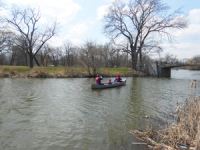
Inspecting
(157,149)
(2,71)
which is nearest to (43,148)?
(157,149)

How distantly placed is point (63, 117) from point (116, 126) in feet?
8.98

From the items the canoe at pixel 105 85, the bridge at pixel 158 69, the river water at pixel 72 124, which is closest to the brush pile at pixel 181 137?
the river water at pixel 72 124

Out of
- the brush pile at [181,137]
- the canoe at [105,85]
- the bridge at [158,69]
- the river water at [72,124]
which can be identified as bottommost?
the river water at [72,124]

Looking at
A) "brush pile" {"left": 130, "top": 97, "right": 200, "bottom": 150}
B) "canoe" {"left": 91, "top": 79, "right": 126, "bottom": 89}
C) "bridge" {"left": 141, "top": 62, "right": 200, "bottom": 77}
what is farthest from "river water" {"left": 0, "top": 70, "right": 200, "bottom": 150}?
"bridge" {"left": 141, "top": 62, "right": 200, "bottom": 77}

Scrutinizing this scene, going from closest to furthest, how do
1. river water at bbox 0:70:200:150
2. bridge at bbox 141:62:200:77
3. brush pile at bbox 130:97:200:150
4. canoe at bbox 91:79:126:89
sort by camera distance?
brush pile at bbox 130:97:200:150
river water at bbox 0:70:200:150
canoe at bbox 91:79:126:89
bridge at bbox 141:62:200:77

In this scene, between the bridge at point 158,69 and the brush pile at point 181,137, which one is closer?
the brush pile at point 181,137

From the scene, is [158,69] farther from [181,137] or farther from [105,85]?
[181,137]

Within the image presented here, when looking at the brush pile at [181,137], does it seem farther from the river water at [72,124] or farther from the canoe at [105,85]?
the canoe at [105,85]

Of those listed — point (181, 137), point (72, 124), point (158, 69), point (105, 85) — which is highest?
point (158, 69)

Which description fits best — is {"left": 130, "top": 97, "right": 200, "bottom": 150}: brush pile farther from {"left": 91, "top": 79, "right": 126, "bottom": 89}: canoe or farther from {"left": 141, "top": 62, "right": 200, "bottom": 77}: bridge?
{"left": 141, "top": 62, "right": 200, "bottom": 77}: bridge

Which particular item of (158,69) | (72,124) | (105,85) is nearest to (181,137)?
(72,124)

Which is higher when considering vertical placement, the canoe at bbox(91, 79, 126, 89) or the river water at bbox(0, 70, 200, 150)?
the canoe at bbox(91, 79, 126, 89)

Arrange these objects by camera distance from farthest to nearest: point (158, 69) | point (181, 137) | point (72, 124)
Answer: point (158, 69) < point (72, 124) < point (181, 137)

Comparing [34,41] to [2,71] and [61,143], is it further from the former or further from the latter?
[61,143]
